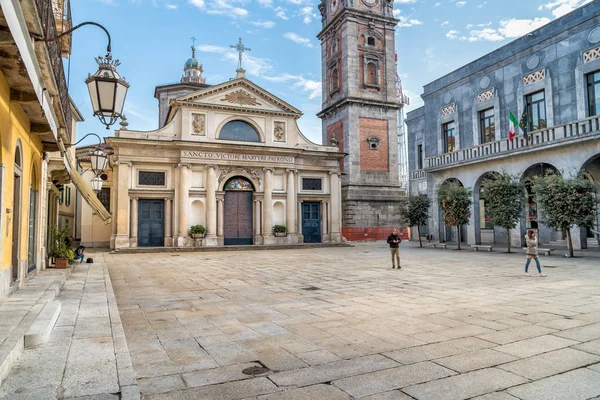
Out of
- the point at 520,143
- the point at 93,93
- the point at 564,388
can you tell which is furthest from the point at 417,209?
the point at 564,388

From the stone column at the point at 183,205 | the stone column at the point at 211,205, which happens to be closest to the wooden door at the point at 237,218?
the stone column at the point at 211,205

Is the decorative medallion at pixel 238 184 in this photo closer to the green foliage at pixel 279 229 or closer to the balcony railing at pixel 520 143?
the green foliage at pixel 279 229

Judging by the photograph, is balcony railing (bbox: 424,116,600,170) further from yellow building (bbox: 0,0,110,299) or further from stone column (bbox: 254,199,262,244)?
yellow building (bbox: 0,0,110,299)

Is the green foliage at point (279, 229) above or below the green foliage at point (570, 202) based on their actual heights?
below

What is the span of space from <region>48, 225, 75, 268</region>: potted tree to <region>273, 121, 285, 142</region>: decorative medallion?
59.1 ft

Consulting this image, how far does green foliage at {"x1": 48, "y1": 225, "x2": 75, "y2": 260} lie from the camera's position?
13.0 meters

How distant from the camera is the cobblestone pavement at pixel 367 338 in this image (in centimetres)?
409

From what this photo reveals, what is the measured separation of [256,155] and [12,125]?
21810 millimetres

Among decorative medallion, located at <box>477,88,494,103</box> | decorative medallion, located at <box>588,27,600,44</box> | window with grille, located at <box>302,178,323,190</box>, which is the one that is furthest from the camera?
window with grille, located at <box>302,178,323,190</box>

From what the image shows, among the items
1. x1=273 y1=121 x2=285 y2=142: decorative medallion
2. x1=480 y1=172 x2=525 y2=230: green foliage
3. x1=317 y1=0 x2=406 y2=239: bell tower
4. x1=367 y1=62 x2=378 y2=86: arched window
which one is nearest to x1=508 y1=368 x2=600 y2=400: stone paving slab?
x1=480 y1=172 x2=525 y2=230: green foliage

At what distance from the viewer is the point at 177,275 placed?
13.2 meters

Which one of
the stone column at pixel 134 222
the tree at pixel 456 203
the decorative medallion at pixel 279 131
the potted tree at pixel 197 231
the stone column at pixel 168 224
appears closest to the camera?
the tree at pixel 456 203

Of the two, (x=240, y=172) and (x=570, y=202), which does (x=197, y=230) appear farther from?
(x=570, y=202)

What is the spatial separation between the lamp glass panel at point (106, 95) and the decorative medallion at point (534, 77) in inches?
875
